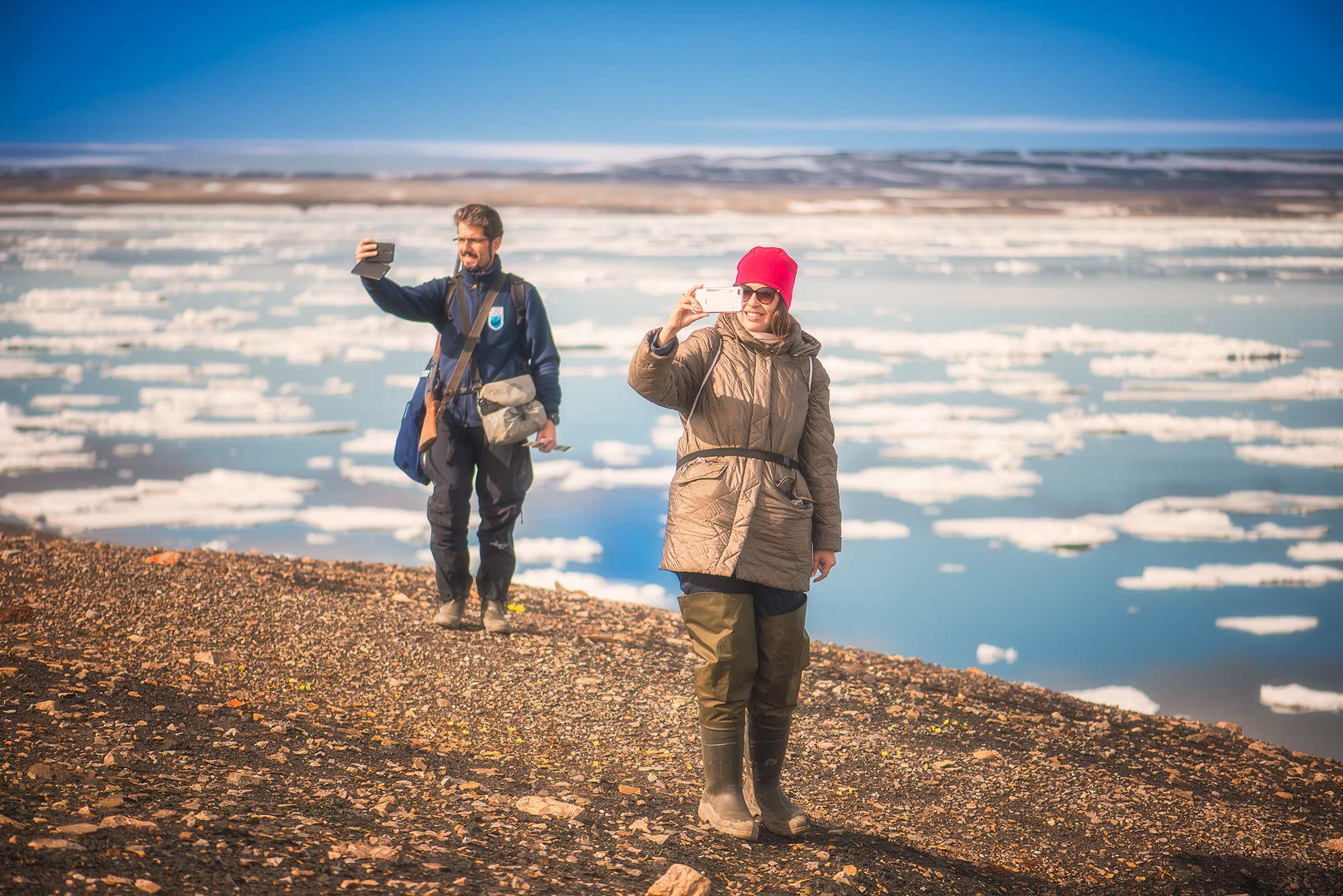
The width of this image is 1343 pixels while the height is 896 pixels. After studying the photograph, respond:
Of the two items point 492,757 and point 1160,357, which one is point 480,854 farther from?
Answer: point 1160,357

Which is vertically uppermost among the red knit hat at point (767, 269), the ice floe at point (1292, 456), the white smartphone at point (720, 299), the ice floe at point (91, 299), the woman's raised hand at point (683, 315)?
the ice floe at point (91, 299)

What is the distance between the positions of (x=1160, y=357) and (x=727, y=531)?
→ 28.7 meters

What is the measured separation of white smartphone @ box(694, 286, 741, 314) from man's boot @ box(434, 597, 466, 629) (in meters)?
3.44

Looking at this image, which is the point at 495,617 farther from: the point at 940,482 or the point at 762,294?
the point at 940,482

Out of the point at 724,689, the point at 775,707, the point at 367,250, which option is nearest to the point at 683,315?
the point at 724,689

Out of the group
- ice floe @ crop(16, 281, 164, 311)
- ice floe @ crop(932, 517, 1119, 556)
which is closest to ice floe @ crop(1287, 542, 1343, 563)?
ice floe @ crop(932, 517, 1119, 556)

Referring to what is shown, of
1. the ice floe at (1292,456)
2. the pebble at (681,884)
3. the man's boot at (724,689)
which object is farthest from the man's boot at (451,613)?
the ice floe at (1292,456)

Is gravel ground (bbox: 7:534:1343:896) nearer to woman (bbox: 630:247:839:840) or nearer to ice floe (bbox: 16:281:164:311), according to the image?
woman (bbox: 630:247:839:840)

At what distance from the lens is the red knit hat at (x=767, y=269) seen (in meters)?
3.98

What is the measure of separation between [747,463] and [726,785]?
1.21 metres

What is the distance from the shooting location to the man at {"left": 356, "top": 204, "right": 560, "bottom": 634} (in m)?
6.12

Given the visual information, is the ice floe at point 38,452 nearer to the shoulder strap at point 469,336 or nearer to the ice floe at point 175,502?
the ice floe at point 175,502

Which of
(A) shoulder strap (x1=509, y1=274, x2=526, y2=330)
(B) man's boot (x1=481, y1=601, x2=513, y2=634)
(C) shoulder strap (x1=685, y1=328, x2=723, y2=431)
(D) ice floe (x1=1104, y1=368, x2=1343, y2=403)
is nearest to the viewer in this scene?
(C) shoulder strap (x1=685, y1=328, x2=723, y2=431)

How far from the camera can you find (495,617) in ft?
22.2
